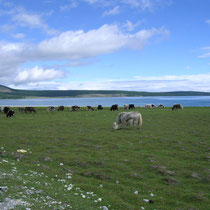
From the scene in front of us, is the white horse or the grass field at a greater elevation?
the white horse

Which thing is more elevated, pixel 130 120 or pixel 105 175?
pixel 130 120

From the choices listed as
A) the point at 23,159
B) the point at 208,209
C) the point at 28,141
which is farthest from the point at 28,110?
the point at 208,209

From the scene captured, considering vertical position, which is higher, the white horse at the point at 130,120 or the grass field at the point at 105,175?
the white horse at the point at 130,120

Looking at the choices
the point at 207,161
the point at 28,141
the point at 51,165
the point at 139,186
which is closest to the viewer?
the point at 139,186

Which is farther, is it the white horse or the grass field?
the white horse

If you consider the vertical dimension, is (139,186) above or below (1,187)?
below

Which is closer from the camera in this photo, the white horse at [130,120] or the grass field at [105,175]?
the grass field at [105,175]

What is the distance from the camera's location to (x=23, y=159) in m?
Result: 12.5

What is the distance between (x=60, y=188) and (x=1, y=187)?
202 centimetres

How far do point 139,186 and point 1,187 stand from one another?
5.24 metres

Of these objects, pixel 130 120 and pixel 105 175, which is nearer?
pixel 105 175

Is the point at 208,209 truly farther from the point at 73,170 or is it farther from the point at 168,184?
the point at 73,170

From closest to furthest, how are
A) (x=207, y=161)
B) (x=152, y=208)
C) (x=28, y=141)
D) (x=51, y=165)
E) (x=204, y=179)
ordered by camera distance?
(x=152, y=208) < (x=204, y=179) < (x=51, y=165) < (x=207, y=161) < (x=28, y=141)

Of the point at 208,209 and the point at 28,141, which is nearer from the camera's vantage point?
the point at 208,209
